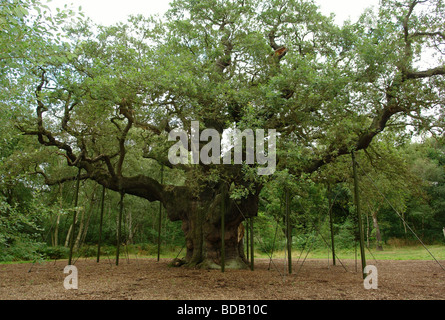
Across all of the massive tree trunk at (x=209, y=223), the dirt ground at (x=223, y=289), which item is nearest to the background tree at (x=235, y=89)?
the massive tree trunk at (x=209, y=223)

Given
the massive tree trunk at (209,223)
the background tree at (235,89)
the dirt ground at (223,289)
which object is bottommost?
the dirt ground at (223,289)

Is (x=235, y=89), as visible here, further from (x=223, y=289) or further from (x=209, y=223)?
(x=223, y=289)

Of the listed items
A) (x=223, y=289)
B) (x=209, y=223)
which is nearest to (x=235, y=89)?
(x=209, y=223)

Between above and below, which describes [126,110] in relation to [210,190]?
above

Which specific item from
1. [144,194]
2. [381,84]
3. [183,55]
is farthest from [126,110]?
[381,84]

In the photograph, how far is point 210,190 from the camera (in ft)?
37.1

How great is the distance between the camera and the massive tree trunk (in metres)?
10.2

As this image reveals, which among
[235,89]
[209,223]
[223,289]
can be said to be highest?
[235,89]

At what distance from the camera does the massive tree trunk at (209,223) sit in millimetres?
10203

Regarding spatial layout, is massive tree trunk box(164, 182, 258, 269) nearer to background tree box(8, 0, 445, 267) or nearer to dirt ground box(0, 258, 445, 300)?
background tree box(8, 0, 445, 267)

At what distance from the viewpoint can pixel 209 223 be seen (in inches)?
408

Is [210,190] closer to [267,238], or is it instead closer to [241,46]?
[241,46]

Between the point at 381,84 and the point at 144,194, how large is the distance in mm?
8825

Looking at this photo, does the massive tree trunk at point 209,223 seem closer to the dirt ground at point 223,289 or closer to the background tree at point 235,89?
the background tree at point 235,89
